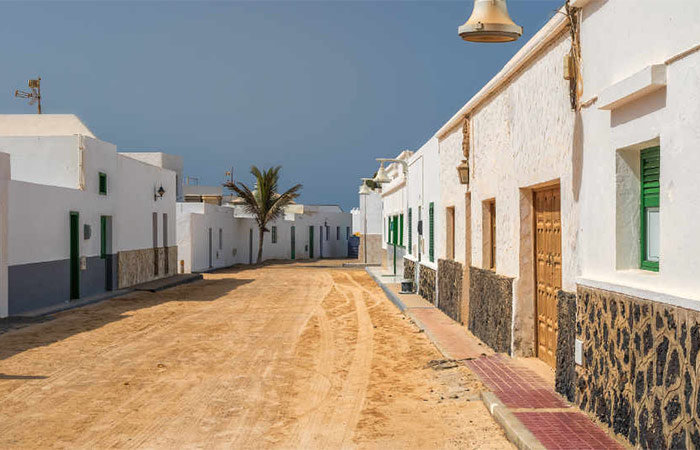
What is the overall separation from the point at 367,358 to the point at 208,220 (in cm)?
2578

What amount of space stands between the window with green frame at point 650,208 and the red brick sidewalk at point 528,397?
1.51 meters

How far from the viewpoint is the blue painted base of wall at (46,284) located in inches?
627

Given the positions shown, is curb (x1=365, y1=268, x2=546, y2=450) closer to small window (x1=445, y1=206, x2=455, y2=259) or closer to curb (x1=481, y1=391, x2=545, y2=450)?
curb (x1=481, y1=391, x2=545, y2=450)

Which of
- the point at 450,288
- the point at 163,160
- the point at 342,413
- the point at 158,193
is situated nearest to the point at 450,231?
the point at 450,288

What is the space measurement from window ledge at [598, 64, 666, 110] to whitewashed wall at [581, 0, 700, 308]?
0.06 metres

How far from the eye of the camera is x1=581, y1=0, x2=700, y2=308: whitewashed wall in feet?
16.4

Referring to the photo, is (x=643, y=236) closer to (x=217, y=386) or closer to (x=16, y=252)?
(x=217, y=386)

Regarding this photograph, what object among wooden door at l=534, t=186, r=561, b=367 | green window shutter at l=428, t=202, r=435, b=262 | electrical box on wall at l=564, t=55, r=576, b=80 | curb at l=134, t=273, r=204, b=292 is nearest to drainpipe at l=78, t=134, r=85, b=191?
curb at l=134, t=273, r=204, b=292

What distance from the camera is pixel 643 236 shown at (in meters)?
6.24

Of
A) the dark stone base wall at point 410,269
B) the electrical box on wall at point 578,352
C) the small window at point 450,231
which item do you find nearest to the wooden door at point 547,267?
the electrical box on wall at point 578,352

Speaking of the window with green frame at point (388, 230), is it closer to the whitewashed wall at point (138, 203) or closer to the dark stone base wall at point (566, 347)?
the whitewashed wall at point (138, 203)

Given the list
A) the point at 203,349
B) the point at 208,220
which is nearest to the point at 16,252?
the point at 203,349

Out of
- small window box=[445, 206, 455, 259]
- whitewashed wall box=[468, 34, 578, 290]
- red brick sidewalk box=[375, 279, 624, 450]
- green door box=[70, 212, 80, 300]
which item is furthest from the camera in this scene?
green door box=[70, 212, 80, 300]

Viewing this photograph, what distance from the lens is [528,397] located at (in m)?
7.77
